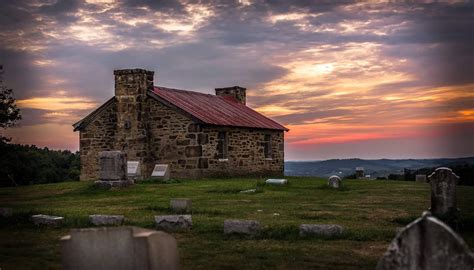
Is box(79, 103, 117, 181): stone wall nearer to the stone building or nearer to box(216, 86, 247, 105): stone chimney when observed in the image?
the stone building

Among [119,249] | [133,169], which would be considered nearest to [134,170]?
[133,169]

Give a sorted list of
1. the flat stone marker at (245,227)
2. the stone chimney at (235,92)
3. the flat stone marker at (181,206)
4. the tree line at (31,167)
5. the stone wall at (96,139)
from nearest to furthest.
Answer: the flat stone marker at (245,227)
the flat stone marker at (181,206)
the stone wall at (96,139)
the tree line at (31,167)
the stone chimney at (235,92)

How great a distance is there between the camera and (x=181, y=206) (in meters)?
15.7

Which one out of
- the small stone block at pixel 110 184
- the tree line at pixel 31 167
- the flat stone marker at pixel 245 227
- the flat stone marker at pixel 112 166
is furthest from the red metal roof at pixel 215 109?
the flat stone marker at pixel 245 227

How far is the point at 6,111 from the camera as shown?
117 feet

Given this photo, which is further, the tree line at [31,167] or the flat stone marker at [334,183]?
the tree line at [31,167]

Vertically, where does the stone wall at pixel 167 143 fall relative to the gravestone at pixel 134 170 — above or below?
above

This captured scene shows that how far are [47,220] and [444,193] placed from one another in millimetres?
9689

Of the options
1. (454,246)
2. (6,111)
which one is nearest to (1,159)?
(6,111)

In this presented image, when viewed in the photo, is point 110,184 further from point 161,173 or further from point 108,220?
point 108,220

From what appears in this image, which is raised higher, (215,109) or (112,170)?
(215,109)

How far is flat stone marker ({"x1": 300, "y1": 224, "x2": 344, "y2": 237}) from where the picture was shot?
11711mm

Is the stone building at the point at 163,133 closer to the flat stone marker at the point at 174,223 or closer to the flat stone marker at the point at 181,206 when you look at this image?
the flat stone marker at the point at 181,206

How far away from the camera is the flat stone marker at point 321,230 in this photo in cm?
1171
